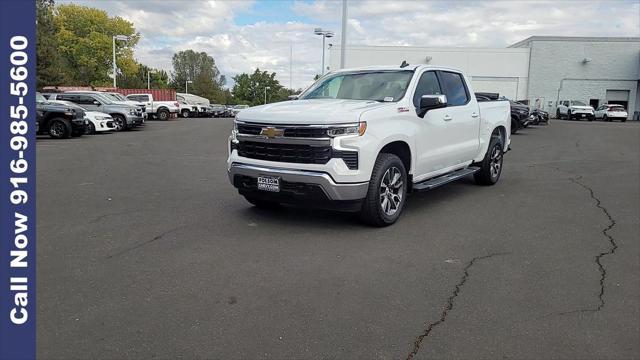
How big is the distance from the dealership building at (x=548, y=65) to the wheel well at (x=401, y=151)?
4419 centimetres

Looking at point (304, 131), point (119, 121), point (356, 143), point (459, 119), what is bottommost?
point (119, 121)

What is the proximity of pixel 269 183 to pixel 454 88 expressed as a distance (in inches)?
142

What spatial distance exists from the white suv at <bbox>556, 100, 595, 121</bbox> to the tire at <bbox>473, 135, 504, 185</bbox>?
1413 inches

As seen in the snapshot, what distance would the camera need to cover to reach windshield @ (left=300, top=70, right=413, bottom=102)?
21.5 feet

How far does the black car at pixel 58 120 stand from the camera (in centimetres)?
1764

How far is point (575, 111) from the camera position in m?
40.6

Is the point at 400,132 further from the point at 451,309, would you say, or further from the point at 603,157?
the point at 603,157

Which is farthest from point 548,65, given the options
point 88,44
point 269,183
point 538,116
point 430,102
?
point 88,44

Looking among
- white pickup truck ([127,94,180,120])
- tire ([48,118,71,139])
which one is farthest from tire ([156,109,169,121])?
tire ([48,118,71,139])

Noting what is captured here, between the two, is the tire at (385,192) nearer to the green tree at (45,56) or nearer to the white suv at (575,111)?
the white suv at (575,111)

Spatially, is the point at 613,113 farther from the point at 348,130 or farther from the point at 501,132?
the point at 348,130

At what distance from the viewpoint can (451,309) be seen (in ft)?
12.2

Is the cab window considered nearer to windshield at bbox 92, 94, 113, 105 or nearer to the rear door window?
the rear door window

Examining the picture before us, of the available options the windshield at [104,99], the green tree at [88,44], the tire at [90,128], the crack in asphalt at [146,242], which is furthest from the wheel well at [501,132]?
the green tree at [88,44]
